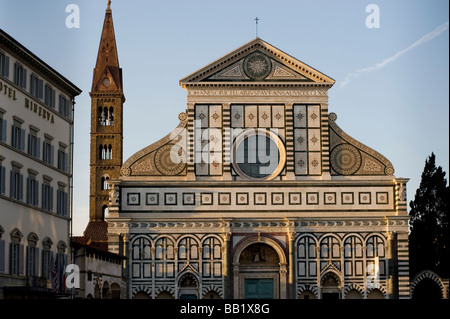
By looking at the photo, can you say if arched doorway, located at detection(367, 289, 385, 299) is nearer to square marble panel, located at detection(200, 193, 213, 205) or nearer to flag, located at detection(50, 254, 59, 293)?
square marble panel, located at detection(200, 193, 213, 205)

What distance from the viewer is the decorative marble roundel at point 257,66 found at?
58938 millimetres

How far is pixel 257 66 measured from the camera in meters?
59.1

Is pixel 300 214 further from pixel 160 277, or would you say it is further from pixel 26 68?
pixel 26 68

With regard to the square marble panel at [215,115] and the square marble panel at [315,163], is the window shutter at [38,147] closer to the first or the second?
the square marble panel at [215,115]

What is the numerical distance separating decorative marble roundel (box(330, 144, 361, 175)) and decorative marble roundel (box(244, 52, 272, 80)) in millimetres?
6335

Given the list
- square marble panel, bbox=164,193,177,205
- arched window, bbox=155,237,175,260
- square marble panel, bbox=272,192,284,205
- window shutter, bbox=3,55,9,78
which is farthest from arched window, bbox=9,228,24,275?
square marble panel, bbox=272,192,284,205

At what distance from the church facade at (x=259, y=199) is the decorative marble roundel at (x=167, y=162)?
0.06m

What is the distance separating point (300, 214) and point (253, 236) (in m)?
3.09

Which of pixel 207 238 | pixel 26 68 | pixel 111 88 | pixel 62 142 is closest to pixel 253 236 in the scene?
pixel 207 238

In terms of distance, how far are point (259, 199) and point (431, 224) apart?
13951 mm

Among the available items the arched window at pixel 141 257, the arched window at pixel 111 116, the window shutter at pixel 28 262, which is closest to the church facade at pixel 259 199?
the arched window at pixel 141 257

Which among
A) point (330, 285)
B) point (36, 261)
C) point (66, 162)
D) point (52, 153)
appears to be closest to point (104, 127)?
point (330, 285)

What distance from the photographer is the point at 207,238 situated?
57.2 m

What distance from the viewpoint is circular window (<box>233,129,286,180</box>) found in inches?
2292
